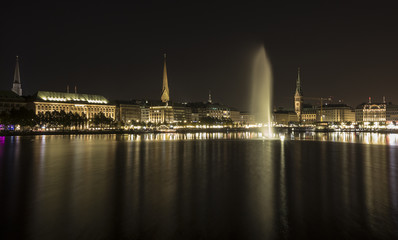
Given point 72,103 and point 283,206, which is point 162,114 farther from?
point 283,206

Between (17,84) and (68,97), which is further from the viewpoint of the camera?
(68,97)

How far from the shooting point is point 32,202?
14266 millimetres

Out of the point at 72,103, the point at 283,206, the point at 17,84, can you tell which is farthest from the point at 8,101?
the point at 283,206

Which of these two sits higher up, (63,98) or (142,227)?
(63,98)

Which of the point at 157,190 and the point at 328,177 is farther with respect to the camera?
the point at 328,177

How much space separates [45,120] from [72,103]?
128ft

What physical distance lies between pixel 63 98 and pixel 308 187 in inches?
5559

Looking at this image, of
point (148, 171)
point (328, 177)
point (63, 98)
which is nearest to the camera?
point (328, 177)

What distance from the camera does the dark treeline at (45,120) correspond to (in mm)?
89812

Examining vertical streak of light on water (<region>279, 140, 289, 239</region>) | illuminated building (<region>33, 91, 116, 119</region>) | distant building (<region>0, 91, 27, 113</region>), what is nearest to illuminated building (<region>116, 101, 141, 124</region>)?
illuminated building (<region>33, 91, 116, 119</region>)

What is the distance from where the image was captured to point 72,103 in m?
143

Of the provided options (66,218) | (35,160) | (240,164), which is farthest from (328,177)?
(35,160)

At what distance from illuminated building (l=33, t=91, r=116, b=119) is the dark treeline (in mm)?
14765

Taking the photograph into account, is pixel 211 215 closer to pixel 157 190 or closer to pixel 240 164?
pixel 157 190
